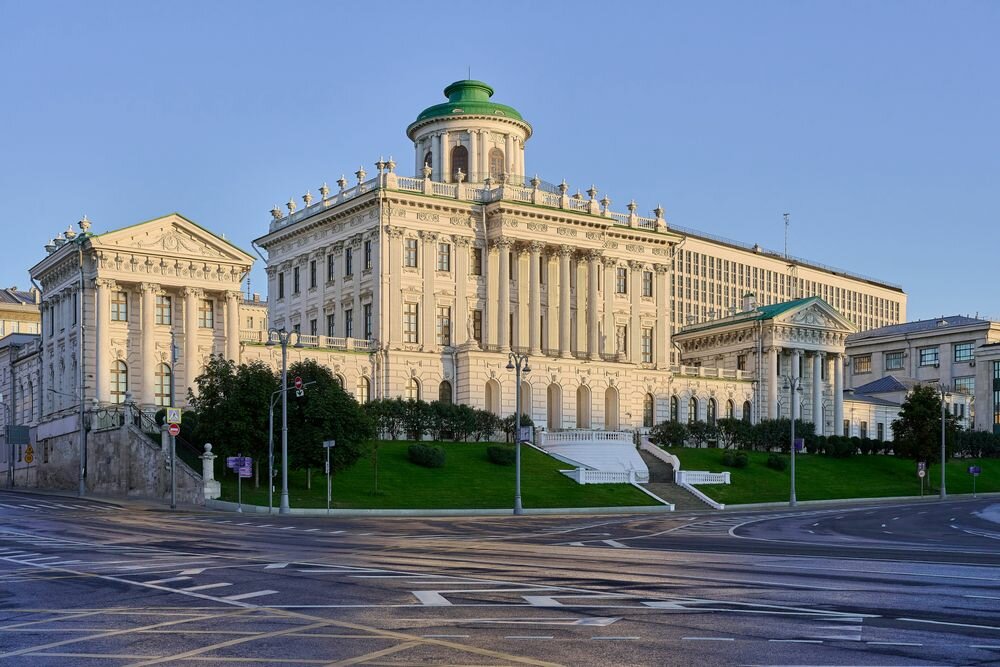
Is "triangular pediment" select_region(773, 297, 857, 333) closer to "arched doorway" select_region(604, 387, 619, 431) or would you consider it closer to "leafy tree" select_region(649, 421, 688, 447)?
"leafy tree" select_region(649, 421, 688, 447)

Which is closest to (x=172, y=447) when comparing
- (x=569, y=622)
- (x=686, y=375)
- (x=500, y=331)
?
(x=500, y=331)

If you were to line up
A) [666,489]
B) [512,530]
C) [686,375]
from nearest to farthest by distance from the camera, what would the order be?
[512,530] → [666,489] → [686,375]

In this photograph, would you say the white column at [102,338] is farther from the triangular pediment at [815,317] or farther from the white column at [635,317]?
the triangular pediment at [815,317]

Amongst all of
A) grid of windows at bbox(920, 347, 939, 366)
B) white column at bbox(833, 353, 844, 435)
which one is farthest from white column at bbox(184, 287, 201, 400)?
grid of windows at bbox(920, 347, 939, 366)

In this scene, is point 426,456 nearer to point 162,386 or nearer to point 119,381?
point 162,386

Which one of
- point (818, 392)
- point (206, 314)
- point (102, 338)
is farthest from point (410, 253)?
point (818, 392)

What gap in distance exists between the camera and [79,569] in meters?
26.7

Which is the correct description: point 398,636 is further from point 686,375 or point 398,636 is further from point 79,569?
point 686,375

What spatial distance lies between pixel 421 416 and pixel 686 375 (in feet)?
119

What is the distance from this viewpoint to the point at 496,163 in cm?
10475

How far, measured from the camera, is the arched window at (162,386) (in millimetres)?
82188

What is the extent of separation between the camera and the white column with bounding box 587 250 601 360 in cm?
10231

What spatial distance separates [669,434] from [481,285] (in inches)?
765

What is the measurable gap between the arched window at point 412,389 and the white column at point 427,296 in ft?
8.96
